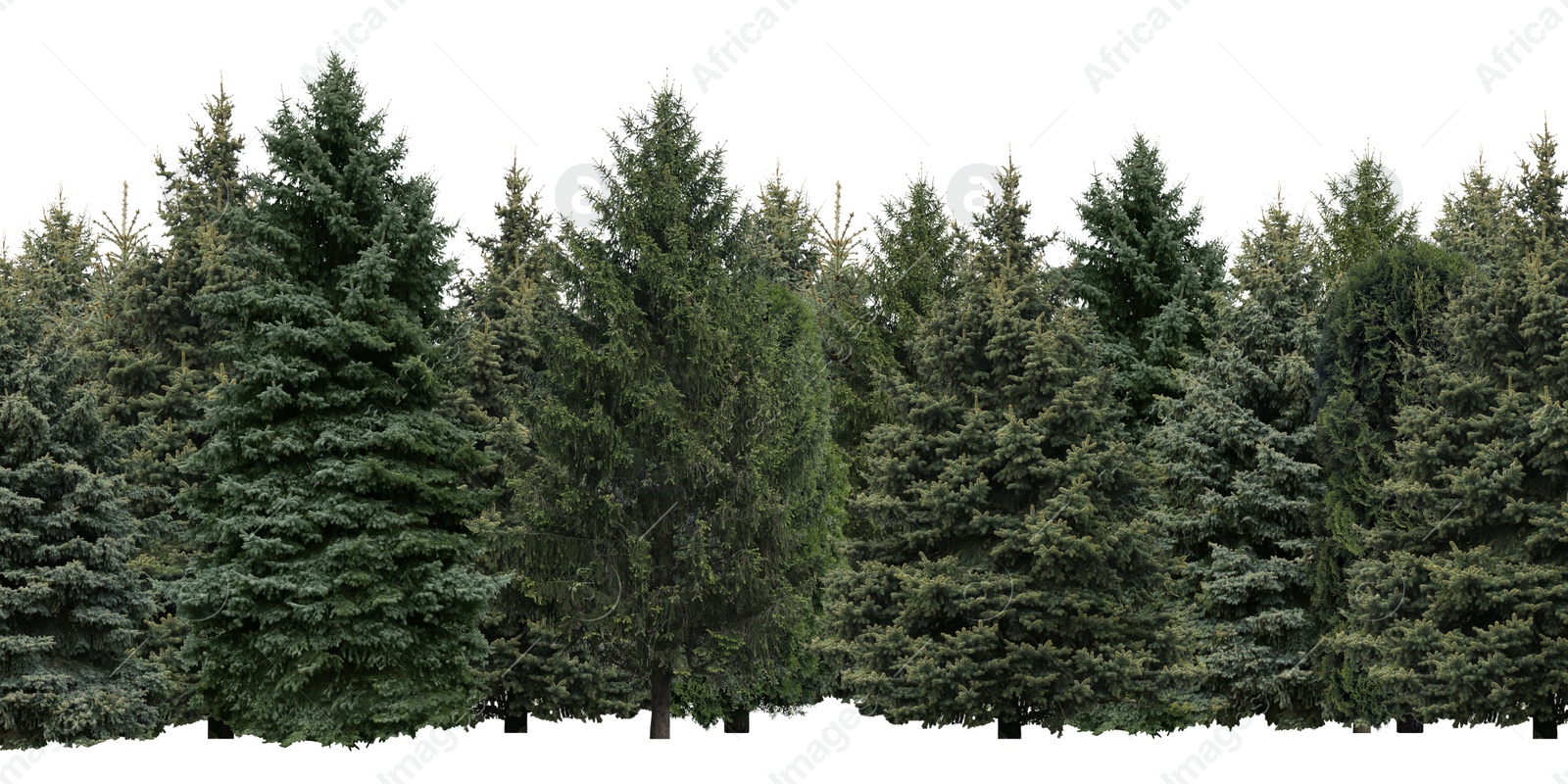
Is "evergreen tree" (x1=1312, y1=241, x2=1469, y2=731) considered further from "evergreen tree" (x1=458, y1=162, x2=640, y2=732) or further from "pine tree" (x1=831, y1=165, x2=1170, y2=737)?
"evergreen tree" (x1=458, y1=162, x2=640, y2=732)

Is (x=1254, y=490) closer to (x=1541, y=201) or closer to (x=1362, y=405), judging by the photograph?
(x=1362, y=405)

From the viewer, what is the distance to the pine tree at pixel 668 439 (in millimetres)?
25453

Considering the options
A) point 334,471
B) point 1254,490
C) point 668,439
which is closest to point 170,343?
point 334,471

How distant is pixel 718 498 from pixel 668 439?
1.41 m

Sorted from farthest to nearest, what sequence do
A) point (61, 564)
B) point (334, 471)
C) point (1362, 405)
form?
point (1362, 405)
point (61, 564)
point (334, 471)

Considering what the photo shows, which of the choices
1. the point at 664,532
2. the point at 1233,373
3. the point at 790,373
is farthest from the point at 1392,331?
the point at 664,532

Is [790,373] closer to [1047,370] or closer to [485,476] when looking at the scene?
[1047,370]

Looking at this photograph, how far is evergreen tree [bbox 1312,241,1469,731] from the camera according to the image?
88.9ft

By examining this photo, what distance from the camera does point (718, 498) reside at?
84.9 feet

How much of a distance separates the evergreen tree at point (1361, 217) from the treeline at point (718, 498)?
9345 millimetres

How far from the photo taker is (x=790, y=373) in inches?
1052

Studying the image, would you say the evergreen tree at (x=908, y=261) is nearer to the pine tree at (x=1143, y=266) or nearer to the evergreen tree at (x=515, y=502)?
the pine tree at (x=1143, y=266)

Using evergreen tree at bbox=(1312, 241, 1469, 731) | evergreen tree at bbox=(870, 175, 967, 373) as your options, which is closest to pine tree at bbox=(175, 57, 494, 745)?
evergreen tree at bbox=(870, 175, 967, 373)

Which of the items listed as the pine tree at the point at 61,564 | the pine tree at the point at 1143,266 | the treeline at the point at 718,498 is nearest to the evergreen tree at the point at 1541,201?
the treeline at the point at 718,498
